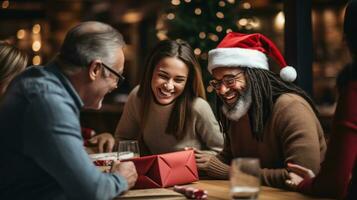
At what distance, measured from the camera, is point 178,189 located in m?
2.41

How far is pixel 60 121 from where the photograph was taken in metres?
1.98

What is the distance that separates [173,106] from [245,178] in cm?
185

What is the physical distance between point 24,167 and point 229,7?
11.6 ft

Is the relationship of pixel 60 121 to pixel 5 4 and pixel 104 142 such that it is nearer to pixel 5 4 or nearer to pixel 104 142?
pixel 104 142

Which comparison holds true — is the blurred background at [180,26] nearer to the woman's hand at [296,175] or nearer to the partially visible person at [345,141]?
the woman's hand at [296,175]

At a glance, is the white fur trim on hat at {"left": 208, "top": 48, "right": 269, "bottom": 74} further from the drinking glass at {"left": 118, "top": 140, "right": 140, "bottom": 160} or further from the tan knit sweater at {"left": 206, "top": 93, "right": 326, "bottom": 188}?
the drinking glass at {"left": 118, "top": 140, "right": 140, "bottom": 160}

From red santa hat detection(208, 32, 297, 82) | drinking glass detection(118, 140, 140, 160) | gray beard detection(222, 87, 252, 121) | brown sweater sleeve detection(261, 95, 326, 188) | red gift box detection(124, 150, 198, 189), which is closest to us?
red gift box detection(124, 150, 198, 189)

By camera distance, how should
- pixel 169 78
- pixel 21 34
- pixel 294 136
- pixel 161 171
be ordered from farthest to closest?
pixel 21 34
pixel 169 78
pixel 294 136
pixel 161 171

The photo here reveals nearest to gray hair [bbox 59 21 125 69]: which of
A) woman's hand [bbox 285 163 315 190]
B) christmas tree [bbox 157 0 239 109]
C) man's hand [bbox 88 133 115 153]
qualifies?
woman's hand [bbox 285 163 315 190]

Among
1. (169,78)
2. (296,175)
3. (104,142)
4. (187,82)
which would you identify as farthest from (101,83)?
(104,142)

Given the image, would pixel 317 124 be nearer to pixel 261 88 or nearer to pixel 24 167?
pixel 261 88

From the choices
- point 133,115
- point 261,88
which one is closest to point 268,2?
point 133,115

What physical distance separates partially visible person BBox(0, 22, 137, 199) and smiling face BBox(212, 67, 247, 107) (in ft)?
3.02

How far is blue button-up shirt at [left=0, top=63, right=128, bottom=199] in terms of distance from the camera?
1.97 meters
